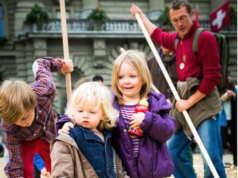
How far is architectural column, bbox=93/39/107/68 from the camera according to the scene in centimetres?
1279

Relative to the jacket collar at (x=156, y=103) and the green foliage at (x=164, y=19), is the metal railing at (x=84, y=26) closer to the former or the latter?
the green foliage at (x=164, y=19)

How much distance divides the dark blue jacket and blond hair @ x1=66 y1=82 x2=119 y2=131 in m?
0.11

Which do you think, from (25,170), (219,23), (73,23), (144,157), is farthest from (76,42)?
(144,157)

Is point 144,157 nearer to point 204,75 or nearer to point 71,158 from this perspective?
point 71,158

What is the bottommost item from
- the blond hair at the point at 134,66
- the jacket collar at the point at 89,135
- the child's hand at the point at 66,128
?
the jacket collar at the point at 89,135

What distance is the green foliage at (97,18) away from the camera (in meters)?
12.6

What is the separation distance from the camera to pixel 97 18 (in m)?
12.6

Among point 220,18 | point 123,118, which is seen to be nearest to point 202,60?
point 123,118

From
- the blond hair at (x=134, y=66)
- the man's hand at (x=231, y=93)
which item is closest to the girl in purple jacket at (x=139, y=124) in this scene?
the blond hair at (x=134, y=66)

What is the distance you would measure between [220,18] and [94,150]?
1225 cm

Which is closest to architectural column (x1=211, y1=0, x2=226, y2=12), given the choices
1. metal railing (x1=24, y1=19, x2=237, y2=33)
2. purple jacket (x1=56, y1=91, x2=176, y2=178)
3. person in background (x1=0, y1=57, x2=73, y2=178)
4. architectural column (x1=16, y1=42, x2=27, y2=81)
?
metal railing (x1=24, y1=19, x2=237, y2=33)

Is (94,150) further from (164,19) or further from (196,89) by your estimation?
(164,19)

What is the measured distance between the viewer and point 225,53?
112 inches

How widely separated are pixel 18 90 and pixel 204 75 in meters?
1.42
